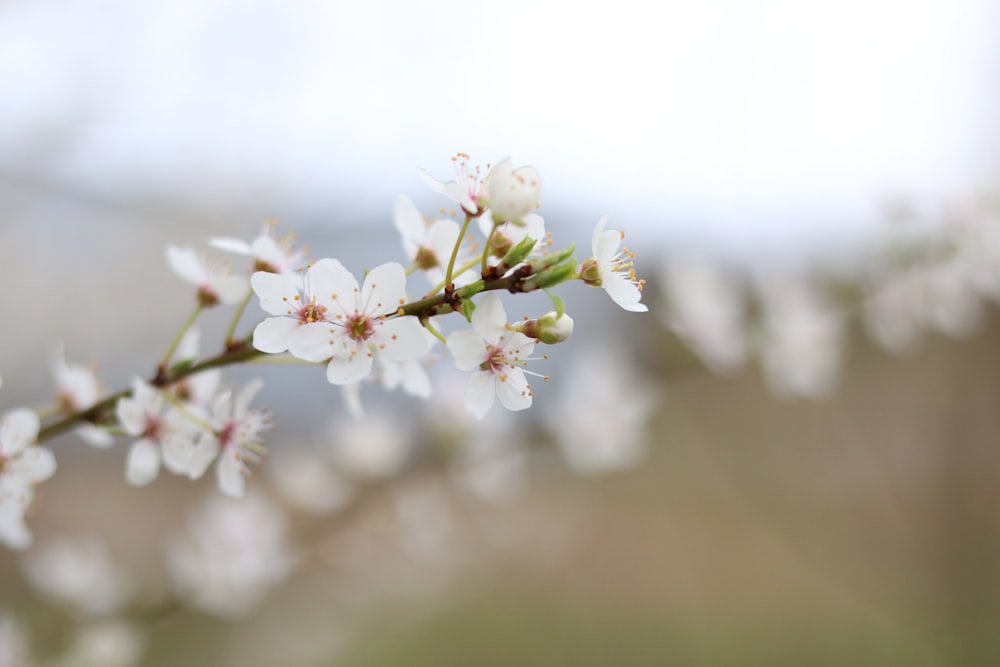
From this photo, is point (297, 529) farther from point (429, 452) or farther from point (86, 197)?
point (86, 197)

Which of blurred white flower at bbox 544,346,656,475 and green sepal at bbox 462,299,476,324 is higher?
green sepal at bbox 462,299,476,324

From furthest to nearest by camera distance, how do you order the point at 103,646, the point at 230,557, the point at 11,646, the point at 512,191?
the point at 230,557, the point at 103,646, the point at 11,646, the point at 512,191

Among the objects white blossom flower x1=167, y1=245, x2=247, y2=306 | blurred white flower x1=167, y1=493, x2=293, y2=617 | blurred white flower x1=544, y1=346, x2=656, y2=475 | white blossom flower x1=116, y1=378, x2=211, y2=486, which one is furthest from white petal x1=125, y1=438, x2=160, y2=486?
blurred white flower x1=544, y1=346, x2=656, y2=475

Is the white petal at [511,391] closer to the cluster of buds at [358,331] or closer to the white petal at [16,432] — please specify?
the cluster of buds at [358,331]

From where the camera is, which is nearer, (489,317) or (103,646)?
(489,317)

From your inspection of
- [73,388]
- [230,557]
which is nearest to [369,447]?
[230,557]

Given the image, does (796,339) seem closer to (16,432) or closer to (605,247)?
(605,247)

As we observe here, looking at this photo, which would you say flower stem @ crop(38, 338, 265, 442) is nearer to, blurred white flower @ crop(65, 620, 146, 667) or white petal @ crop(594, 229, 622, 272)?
white petal @ crop(594, 229, 622, 272)
